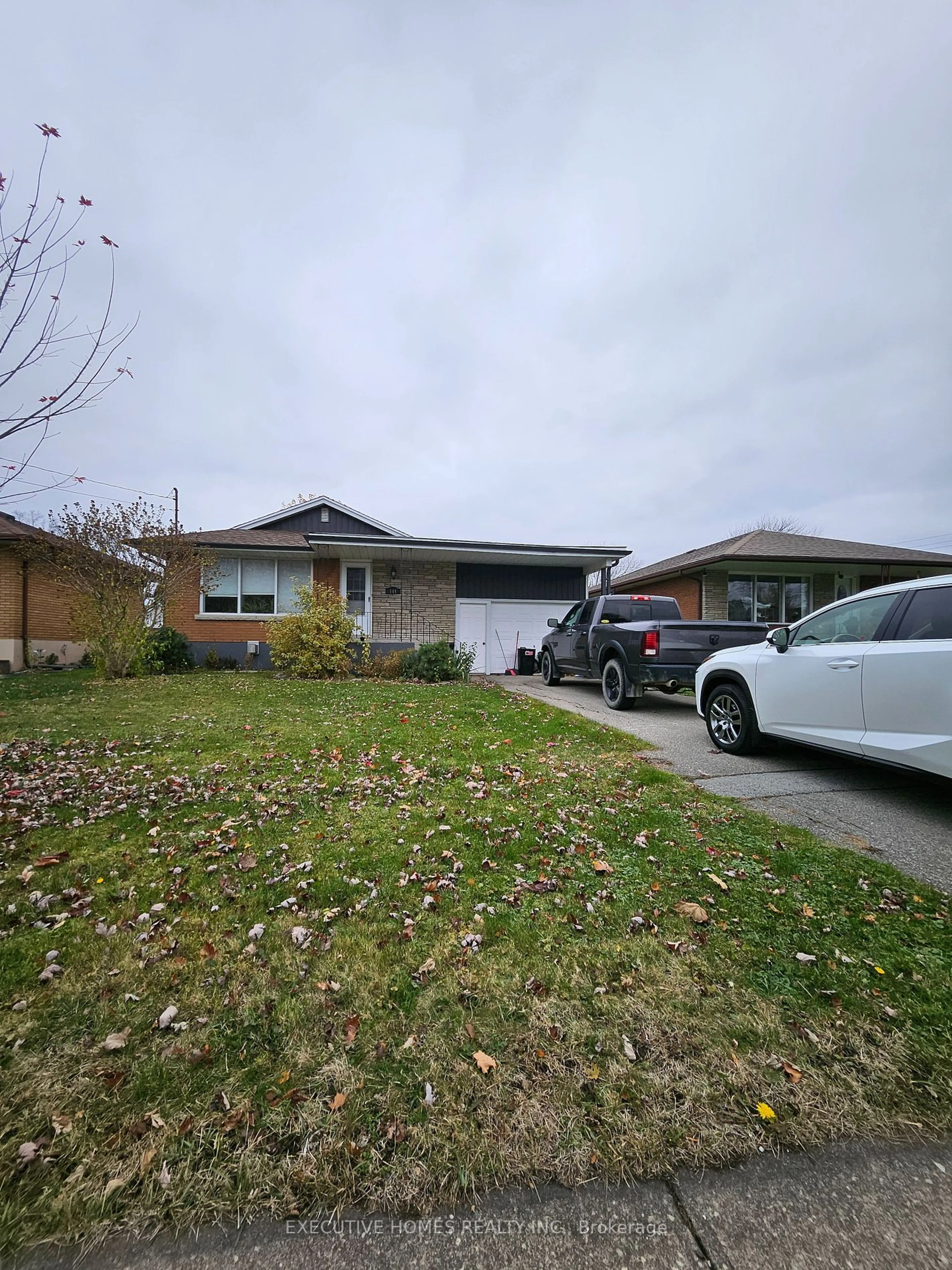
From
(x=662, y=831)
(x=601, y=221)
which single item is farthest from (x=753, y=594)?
(x=662, y=831)

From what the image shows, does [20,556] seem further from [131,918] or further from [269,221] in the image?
[131,918]

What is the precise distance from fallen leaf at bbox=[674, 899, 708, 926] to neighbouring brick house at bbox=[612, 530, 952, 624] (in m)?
15.8

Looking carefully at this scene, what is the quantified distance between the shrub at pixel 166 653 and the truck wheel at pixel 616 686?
10531 mm

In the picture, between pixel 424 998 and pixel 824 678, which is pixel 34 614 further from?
pixel 824 678

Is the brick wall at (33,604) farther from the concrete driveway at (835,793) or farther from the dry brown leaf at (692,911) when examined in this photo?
the dry brown leaf at (692,911)

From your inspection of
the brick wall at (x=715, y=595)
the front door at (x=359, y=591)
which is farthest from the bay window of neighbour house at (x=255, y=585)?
the brick wall at (x=715, y=595)

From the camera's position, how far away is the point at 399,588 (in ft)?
53.2

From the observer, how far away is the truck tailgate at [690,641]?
321 inches

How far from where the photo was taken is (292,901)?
281 centimetres

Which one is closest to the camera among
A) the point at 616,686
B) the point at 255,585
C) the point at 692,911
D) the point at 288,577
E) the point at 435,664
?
the point at 692,911

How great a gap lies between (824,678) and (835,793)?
1036 millimetres

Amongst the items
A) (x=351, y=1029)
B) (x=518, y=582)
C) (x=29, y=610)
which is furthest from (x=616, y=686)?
(x=29, y=610)

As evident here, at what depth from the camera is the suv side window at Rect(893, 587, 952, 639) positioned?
3848mm

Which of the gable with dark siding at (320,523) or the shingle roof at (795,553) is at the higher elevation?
the gable with dark siding at (320,523)
